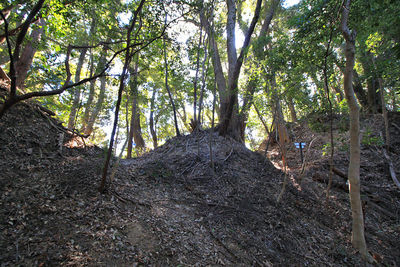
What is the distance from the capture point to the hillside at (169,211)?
2.85 meters

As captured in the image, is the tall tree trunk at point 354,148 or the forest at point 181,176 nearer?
the forest at point 181,176

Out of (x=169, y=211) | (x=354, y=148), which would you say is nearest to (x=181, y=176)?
(x=169, y=211)

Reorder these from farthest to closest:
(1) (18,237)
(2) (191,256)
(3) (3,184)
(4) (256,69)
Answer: (4) (256,69), (2) (191,256), (3) (3,184), (1) (18,237)

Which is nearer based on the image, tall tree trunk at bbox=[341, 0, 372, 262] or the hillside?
the hillside

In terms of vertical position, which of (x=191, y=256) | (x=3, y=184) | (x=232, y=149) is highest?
(x=232, y=149)

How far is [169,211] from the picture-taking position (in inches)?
176

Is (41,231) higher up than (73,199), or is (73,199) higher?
(73,199)

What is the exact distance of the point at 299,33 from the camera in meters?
4.76

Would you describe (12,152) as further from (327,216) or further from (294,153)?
(294,153)

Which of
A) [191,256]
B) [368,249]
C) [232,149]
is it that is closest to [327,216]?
[368,249]

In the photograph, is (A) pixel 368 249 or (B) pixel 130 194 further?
(A) pixel 368 249

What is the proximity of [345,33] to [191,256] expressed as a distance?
5.78m

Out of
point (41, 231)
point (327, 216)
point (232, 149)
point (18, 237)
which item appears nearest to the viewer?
point (18, 237)

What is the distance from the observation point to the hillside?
9.36 ft
